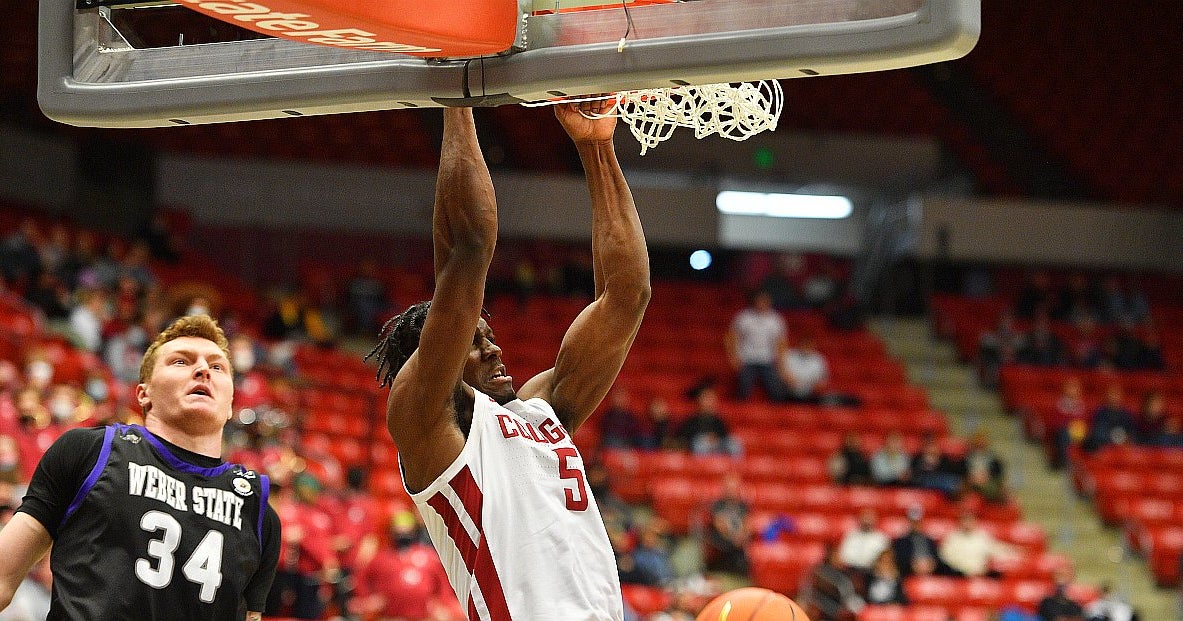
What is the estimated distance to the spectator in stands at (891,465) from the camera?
12914 mm

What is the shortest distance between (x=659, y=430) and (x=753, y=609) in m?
9.53

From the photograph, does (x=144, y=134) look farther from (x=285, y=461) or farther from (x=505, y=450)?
(x=505, y=450)

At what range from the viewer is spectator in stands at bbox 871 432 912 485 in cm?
1291

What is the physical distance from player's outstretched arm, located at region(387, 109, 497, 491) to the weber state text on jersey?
59 cm

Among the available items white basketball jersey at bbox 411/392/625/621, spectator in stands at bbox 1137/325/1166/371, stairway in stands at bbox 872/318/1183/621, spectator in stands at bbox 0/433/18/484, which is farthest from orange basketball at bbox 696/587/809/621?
spectator in stands at bbox 1137/325/1166/371

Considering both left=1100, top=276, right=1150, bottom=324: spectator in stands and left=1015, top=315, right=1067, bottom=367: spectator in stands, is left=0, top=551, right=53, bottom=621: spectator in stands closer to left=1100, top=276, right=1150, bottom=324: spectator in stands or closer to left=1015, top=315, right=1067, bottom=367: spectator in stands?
left=1015, top=315, right=1067, bottom=367: spectator in stands

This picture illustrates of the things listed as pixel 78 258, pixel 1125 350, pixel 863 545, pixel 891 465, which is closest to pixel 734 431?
pixel 891 465

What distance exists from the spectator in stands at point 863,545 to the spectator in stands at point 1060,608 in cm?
124

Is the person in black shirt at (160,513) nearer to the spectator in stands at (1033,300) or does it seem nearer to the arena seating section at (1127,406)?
the arena seating section at (1127,406)

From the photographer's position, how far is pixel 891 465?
1304 cm

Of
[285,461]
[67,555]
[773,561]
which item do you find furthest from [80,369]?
[67,555]

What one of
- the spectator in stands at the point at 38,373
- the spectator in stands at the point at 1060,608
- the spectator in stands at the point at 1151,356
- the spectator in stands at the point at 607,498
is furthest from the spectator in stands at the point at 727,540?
the spectator in stands at the point at 1151,356

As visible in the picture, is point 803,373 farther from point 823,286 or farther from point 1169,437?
point 823,286

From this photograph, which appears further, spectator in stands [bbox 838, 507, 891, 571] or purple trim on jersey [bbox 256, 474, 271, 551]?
spectator in stands [bbox 838, 507, 891, 571]
